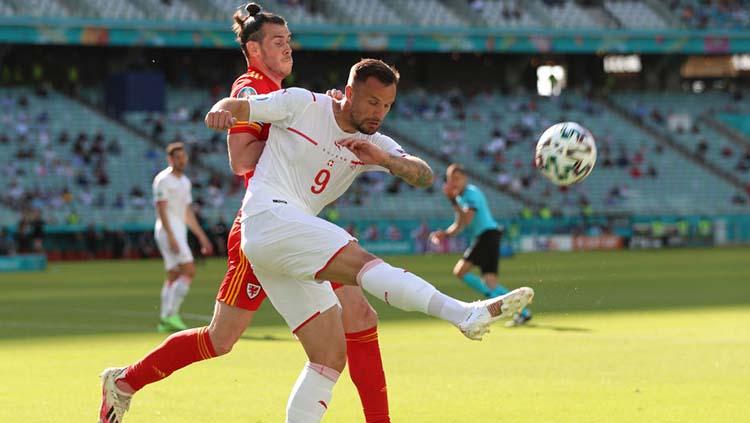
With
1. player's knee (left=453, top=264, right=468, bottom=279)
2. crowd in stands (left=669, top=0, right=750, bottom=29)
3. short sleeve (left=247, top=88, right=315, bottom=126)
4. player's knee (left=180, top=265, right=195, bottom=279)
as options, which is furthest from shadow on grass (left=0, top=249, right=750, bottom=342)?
crowd in stands (left=669, top=0, right=750, bottom=29)

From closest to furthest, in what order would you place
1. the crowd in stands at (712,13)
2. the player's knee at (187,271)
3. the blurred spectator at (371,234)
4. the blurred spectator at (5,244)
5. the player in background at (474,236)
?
the player's knee at (187,271) → the player in background at (474,236) → the blurred spectator at (5,244) → the blurred spectator at (371,234) → the crowd in stands at (712,13)

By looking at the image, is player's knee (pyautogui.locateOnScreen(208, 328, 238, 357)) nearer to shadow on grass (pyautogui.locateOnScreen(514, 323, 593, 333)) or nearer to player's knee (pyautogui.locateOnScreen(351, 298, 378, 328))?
player's knee (pyautogui.locateOnScreen(351, 298, 378, 328))

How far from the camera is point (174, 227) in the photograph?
714 inches

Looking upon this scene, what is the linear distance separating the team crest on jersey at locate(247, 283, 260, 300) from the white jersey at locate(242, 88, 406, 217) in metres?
0.60

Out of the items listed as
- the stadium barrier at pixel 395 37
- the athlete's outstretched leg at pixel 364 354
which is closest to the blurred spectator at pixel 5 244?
the stadium barrier at pixel 395 37

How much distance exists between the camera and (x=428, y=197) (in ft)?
168

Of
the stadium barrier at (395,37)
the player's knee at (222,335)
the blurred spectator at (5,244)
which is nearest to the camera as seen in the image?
the player's knee at (222,335)

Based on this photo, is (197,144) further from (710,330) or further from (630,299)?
(710,330)

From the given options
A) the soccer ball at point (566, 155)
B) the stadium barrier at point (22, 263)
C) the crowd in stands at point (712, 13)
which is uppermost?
the crowd in stands at point (712, 13)

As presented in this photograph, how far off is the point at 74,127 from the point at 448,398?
133 feet

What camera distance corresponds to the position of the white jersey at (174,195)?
17922 mm

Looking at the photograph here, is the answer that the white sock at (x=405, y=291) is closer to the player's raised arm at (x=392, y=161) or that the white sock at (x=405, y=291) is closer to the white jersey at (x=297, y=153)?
the player's raised arm at (x=392, y=161)

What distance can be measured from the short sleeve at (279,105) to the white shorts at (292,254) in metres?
0.50

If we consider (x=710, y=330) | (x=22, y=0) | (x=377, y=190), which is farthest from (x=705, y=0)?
(x=710, y=330)
